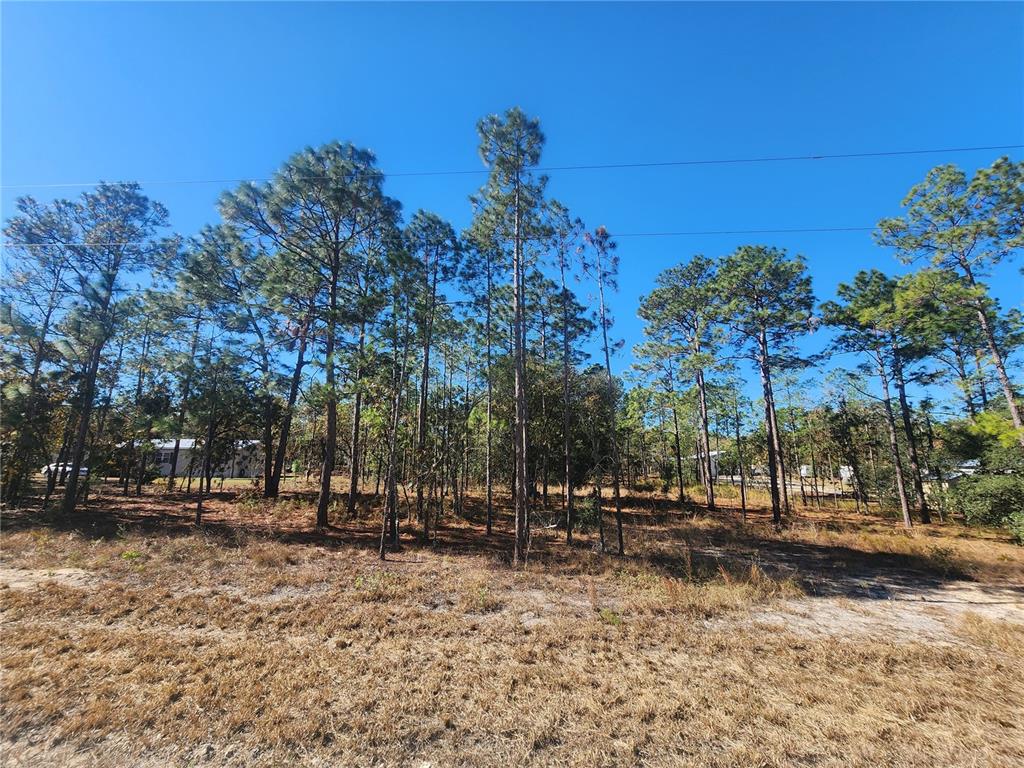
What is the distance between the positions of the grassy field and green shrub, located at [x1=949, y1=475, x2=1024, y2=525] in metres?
7.76

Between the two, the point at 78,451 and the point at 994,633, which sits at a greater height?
the point at 78,451

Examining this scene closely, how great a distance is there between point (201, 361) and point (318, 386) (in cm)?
400

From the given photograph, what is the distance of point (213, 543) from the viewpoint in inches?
417

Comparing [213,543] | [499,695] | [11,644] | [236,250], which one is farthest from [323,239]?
[499,695]

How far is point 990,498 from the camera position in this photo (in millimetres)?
15328

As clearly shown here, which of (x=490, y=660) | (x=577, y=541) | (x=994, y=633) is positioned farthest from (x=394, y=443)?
(x=994, y=633)

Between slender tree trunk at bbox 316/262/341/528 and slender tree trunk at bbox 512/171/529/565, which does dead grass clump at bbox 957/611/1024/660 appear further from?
slender tree trunk at bbox 316/262/341/528

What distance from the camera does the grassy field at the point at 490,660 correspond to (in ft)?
10.8

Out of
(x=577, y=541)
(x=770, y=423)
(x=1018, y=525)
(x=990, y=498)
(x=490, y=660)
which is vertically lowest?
(x=577, y=541)

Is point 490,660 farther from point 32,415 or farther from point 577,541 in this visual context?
point 32,415

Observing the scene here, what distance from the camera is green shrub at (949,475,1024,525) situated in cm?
1463

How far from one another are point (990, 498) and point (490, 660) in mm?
21779

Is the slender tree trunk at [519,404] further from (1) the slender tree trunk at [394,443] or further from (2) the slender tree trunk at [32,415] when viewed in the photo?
(2) the slender tree trunk at [32,415]

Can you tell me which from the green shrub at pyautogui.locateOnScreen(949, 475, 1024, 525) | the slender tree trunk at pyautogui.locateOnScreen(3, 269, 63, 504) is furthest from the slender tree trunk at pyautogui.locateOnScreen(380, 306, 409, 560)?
the green shrub at pyautogui.locateOnScreen(949, 475, 1024, 525)
